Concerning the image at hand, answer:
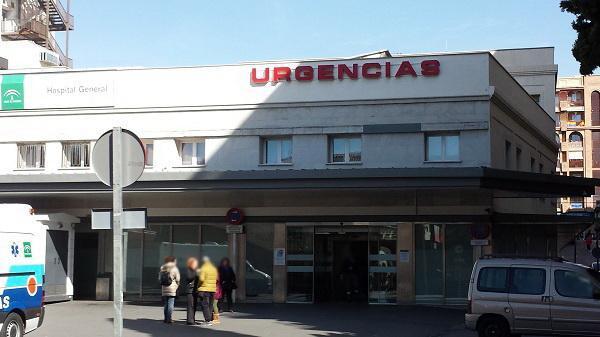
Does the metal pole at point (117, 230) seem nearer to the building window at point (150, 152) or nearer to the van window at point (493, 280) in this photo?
the van window at point (493, 280)

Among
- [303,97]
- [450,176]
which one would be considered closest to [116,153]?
[450,176]

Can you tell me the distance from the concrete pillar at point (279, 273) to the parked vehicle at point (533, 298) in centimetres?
990

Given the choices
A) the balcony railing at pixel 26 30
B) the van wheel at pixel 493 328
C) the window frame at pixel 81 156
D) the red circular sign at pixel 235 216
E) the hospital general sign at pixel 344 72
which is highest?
the balcony railing at pixel 26 30

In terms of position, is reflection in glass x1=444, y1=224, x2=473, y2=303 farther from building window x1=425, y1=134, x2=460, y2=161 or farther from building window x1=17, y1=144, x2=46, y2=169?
building window x1=17, y1=144, x2=46, y2=169

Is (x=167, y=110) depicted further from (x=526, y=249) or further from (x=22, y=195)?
(x=526, y=249)

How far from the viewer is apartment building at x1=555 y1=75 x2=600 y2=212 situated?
103000mm

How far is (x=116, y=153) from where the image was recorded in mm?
8039

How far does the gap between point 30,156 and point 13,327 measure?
13.9m

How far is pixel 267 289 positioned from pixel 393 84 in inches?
313

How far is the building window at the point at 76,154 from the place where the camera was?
987 inches

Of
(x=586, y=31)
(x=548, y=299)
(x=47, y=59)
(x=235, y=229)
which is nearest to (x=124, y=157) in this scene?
(x=548, y=299)

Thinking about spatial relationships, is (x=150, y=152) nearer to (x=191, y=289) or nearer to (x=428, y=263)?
(x=191, y=289)

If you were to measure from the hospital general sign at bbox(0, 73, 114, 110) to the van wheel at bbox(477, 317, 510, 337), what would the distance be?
15.9 meters

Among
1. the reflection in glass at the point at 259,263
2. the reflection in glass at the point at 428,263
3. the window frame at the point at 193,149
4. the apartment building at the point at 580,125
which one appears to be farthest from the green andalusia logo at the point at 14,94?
the apartment building at the point at 580,125
